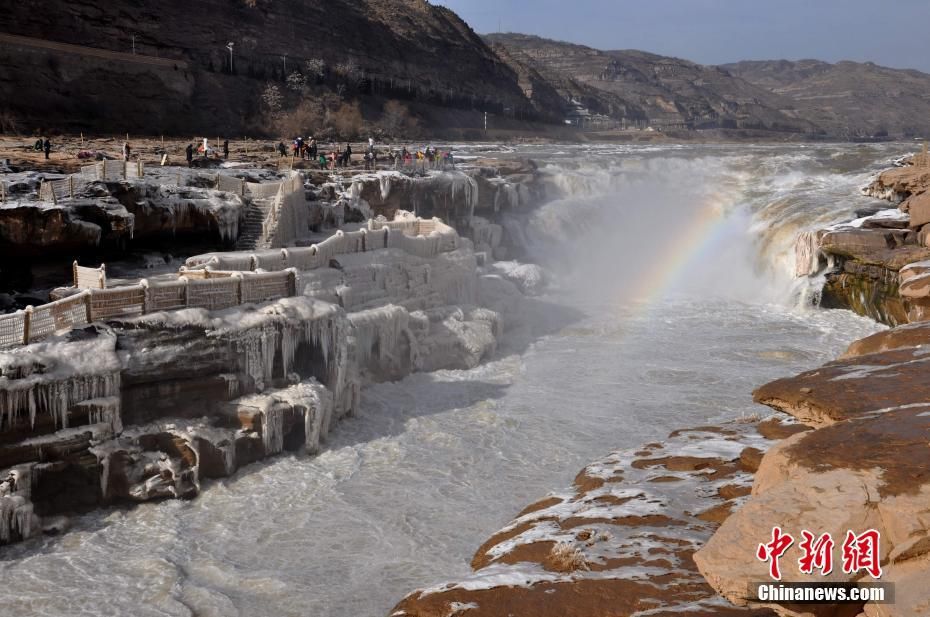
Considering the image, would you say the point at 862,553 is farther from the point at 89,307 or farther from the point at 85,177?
the point at 85,177

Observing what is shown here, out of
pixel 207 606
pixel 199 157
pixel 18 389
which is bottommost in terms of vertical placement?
pixel 207 606

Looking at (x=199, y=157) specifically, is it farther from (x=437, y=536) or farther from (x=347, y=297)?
(x=437, y=536)

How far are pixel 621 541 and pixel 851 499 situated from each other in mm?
2870

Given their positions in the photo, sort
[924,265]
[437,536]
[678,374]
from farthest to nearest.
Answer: [678,374]
[924,265]
[437,536]

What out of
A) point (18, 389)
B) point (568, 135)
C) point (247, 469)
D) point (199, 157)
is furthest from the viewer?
point (568, 135)

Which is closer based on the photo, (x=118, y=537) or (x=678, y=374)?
(x=118, y=537)

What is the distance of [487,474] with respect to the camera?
15.8 m

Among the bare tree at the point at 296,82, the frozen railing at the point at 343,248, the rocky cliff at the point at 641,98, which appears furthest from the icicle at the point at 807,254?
the rocky cliff at the point at 641,98

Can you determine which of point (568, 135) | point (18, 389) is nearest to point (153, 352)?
point (18, 389)

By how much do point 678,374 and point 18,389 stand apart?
53.4 feet

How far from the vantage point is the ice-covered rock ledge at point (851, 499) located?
573 centimetres

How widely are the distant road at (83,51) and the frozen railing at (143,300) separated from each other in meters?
40.5

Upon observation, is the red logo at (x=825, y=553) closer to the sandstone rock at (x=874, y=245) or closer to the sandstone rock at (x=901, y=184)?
the sandstone rock at (x=874, y=245)

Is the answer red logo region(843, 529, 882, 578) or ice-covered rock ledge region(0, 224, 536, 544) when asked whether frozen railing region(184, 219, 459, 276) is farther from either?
red logo region(843, 529, 882, 578)
